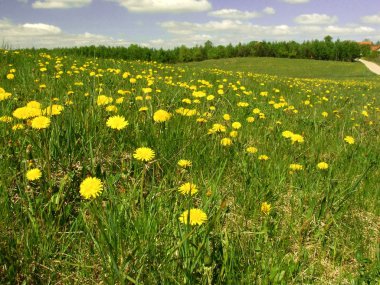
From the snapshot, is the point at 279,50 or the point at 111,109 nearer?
the point at 111,109

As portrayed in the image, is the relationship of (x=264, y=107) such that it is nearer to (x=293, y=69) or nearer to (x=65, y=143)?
(x=65, y=143)

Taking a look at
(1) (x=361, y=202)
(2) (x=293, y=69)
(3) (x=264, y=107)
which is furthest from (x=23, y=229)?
(2) (x=293, y=69)

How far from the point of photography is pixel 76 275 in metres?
1.48

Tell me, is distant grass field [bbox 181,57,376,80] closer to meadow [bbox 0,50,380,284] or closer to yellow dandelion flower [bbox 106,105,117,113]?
yellow dandelion flower [bbox 106,105,117,113]

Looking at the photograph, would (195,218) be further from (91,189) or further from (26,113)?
(26,113)

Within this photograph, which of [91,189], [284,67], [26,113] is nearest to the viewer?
[91,189]

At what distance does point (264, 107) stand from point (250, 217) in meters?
3.69

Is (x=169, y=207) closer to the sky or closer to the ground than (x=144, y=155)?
closer to the ground

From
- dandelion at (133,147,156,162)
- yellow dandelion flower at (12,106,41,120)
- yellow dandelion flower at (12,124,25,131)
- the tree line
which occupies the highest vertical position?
the tree line

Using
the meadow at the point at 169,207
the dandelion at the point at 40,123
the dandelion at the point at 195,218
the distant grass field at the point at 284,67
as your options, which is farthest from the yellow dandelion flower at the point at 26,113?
the distant grass field at the point at 284,67

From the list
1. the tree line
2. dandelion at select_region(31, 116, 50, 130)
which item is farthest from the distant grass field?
dandelion at select_region(31, 116, 50, 130)

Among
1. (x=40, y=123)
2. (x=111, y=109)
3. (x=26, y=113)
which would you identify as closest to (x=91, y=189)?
(x=40, y=123)

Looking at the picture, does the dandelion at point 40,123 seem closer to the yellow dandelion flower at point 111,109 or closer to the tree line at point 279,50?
the yellow dandelion flower at point 111,109

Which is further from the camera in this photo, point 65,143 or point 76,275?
point 65,143
